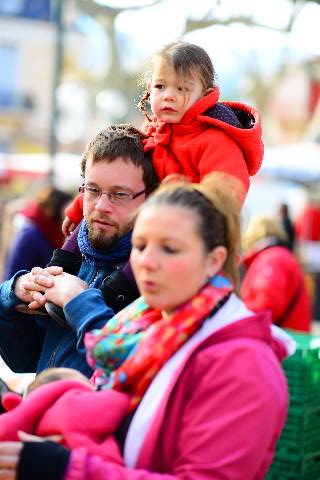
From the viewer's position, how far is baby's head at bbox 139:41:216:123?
10.4 ft

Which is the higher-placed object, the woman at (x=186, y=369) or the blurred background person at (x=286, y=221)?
the woman at (x=186, y=369)

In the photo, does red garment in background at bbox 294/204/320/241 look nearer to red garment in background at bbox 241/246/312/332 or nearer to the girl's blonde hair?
red garment in background at bbox 241/246/312/332

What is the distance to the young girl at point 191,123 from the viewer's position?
3129 millimetres

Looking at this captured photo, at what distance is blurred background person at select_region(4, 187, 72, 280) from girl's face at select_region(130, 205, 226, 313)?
4.66 meters

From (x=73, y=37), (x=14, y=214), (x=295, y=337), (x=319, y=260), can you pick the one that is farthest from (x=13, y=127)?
(x=295, y=337)

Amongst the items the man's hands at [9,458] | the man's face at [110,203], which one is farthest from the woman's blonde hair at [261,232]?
the man's hands at [9,458]

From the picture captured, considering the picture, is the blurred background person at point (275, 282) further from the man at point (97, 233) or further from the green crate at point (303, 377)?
the man at point (97, 233)

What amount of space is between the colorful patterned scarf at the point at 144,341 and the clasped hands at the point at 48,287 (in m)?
0.35

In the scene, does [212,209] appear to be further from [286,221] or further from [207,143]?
[286,221]

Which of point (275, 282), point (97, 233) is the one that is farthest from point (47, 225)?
point (97, 233)

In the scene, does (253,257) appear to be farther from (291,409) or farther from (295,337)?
(291,409)

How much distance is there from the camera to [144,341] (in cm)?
234

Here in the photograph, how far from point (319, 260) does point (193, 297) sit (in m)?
15.6

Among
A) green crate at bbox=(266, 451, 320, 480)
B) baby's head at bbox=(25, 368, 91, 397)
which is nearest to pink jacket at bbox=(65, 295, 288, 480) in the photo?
baby's head at bbox=(25, 368, 91, 397)
